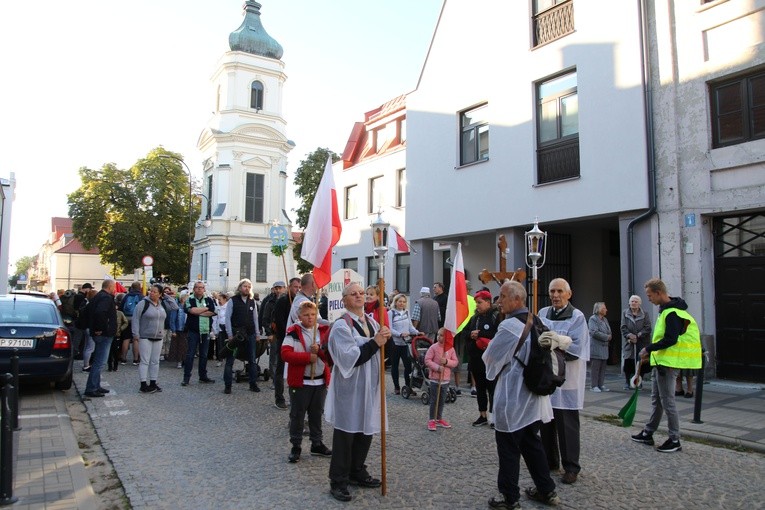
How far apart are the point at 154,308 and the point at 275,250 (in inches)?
440

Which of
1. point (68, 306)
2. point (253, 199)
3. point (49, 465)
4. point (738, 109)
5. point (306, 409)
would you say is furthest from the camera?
point (253, 199)

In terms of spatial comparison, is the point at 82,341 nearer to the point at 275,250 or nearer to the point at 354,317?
the point at 275,250

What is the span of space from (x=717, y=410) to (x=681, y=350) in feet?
10.1

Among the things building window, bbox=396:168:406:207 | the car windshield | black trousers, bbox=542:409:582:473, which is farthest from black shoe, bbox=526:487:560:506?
building window, bbox=396:168:406:207

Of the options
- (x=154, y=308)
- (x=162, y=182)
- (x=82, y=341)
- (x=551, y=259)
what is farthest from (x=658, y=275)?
(x=162, y=182)

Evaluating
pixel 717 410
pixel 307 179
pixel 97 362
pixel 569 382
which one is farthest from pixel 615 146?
pixel 307 179

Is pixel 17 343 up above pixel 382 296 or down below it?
below

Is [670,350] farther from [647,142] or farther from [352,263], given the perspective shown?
[352,263]

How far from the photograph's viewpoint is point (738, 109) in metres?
11.0

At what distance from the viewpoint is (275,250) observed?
835 inches

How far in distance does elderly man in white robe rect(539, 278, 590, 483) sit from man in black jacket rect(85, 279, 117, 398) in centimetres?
754

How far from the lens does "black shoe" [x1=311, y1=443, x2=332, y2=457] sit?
630cm

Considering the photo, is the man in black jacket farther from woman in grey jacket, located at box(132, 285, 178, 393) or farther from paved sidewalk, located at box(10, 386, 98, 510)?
paved sidewalk, located at box(10, 386, 98, 510)

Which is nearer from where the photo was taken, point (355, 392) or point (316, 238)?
point (355, 392)
